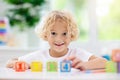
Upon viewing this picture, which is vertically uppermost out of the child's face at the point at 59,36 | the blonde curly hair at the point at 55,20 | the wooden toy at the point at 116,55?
the blonde curly hair at the point at 55,20

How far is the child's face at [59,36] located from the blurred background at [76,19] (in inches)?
82.5

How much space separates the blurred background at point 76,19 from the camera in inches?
133

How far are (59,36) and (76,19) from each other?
218cm

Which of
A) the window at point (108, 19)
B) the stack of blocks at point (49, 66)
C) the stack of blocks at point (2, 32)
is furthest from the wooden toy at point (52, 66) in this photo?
the window at point (108, 19)

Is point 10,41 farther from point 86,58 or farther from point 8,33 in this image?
point 86,58

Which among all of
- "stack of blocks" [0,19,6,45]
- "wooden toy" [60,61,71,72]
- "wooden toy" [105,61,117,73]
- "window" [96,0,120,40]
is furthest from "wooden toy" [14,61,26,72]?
"window" [96,0,120,40]

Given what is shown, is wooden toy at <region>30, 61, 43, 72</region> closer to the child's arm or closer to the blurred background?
the child's arm

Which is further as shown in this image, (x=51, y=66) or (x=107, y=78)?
(x=51, y=66)

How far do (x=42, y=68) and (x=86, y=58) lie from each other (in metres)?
0.32

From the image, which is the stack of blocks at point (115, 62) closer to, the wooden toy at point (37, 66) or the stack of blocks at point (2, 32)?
the wooden toy at point (37, 66)

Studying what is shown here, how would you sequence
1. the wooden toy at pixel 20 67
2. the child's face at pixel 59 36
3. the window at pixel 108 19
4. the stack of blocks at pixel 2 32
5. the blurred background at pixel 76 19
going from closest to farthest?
1. the wooden toy at pixel 20 67
2. the child's face at pixel 59 36
3. the stack of blocks at pixel 2 32
4. the blurred background at pixel 76 19
5. the window at pixel 108 19

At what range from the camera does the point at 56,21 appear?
120 centimetres

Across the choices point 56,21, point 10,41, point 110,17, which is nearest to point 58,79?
point 56,21

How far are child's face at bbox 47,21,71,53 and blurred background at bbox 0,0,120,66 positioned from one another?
6.88 feet
